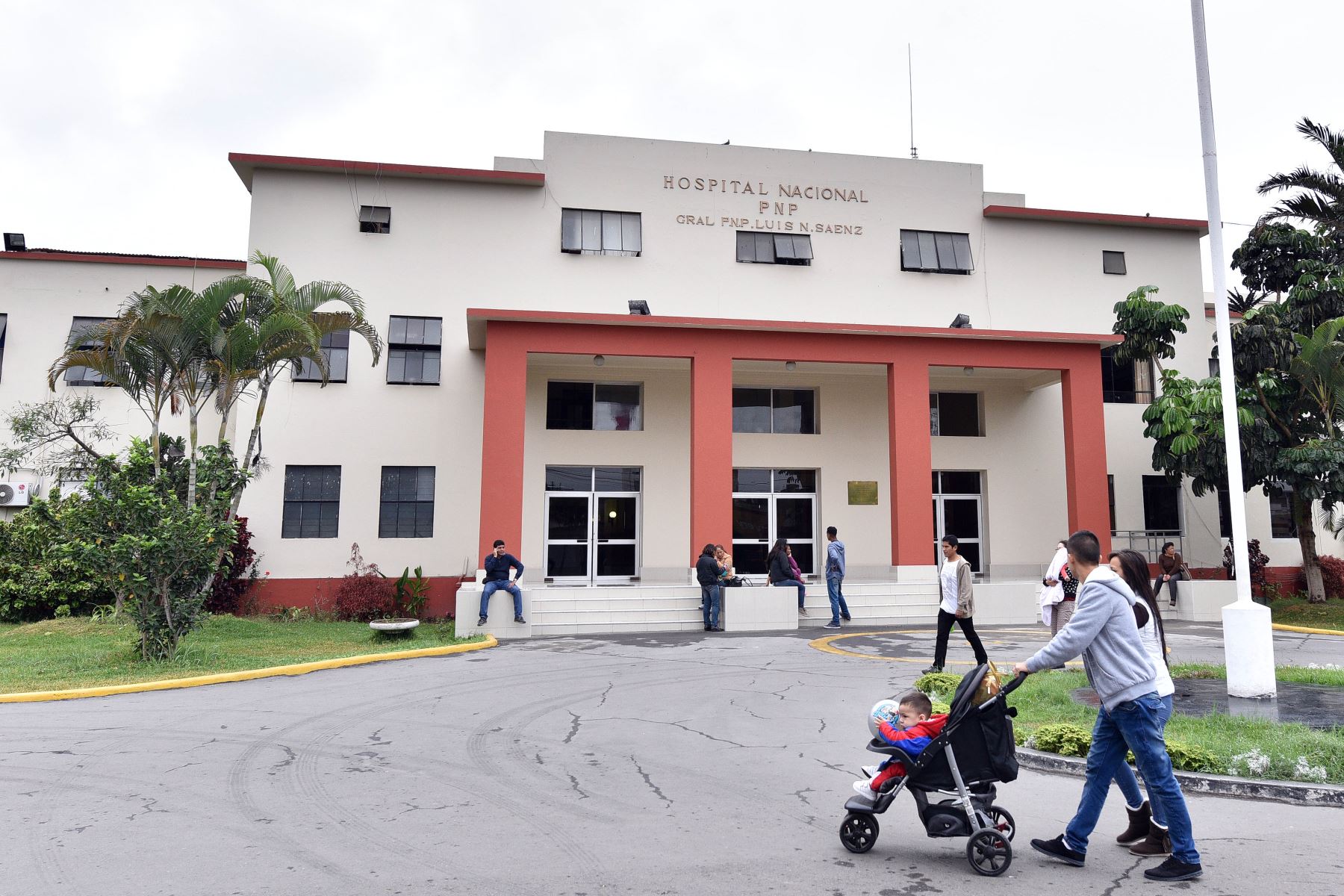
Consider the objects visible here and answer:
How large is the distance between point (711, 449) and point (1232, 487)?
33.3ft

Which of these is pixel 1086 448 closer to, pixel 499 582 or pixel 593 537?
pixel 593 537

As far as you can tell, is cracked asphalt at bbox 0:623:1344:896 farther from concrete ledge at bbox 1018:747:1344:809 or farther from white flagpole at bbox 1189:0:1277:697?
white flagpole at bbox 1189:0:1277:697

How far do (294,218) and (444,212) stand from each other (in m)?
3.45

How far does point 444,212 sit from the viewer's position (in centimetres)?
2098

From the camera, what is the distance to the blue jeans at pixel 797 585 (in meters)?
16.8

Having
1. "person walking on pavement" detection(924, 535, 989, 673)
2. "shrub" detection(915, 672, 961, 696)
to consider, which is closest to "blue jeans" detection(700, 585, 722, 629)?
"person walking on pavement" detection(924, 535, 989, 673)

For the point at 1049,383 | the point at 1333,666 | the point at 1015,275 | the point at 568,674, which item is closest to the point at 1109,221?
the point at 1015,275

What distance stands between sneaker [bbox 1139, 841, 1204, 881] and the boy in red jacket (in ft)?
Result: 4.02

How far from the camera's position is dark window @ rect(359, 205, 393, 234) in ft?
68.1

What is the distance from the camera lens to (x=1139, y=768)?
4.61 metres

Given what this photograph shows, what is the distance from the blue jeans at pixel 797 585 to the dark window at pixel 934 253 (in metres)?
9.86

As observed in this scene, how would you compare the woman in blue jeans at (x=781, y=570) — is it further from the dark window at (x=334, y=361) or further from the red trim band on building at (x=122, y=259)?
the red trim band on building at (x=122, y=259)

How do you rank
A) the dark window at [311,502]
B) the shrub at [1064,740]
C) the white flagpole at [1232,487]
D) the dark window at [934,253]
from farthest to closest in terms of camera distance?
the dark window at [934,253] → the dark window at [311,502] → the white flagpole at [1232,487] → the shrub at [1064,740]

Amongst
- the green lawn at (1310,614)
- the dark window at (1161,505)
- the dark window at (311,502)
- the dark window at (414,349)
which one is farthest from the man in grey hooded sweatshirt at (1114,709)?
the dark window at (1161,505)
